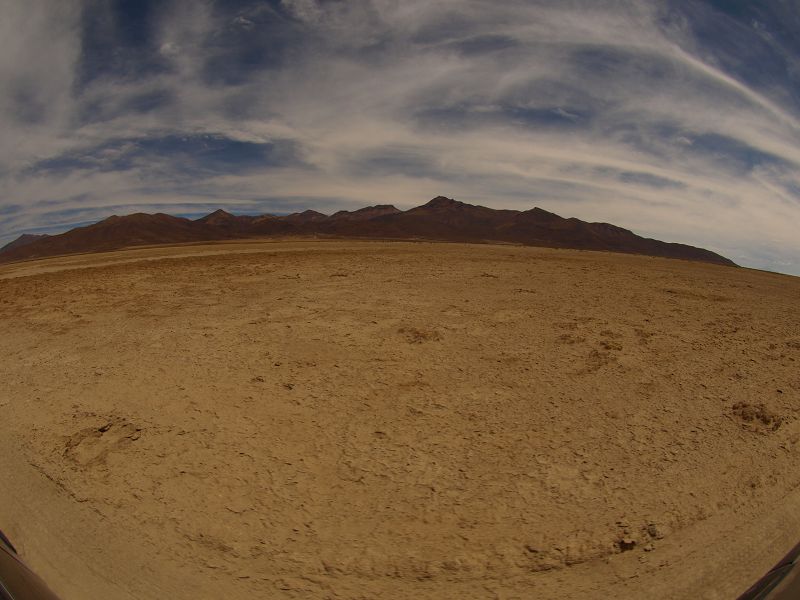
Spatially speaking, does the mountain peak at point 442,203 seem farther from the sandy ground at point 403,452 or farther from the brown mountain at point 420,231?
the sandy ground at point 403,452

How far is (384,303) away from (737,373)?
5.67 m

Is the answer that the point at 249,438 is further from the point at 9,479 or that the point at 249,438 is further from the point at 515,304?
the point at 515,304

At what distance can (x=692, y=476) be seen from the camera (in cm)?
373

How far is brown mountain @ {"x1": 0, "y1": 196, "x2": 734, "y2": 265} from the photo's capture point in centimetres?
10206

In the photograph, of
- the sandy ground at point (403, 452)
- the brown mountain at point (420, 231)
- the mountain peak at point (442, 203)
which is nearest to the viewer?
the sandy ground at point (403, 452)

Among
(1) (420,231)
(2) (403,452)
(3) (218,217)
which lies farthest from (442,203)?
(2) (403,452)

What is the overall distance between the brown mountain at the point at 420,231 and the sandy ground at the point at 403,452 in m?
83.2

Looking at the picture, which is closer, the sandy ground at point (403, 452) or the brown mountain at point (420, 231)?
the sandy ground at point (403, 452)

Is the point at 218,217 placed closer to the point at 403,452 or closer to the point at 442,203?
the point at 442,203

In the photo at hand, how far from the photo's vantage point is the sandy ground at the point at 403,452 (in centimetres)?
296

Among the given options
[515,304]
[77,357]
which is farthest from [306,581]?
[515,304]

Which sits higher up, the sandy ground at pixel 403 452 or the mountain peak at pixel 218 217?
the mountain peak at pixel 218 217

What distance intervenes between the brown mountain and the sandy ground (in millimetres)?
83226

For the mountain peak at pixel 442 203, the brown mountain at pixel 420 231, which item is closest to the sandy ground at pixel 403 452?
the brown mountain at pixel 420 231
